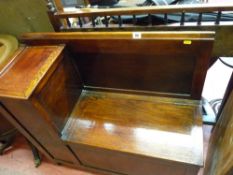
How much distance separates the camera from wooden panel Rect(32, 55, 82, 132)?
848mm

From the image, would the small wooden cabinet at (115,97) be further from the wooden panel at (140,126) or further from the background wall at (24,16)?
the background wall at (24,16)

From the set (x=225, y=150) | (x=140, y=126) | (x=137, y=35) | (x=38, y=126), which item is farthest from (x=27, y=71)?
(x=225, y=150)

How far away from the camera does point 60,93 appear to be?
0.96 meters

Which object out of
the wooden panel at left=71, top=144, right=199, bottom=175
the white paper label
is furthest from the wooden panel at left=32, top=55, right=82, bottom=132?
the white paper label

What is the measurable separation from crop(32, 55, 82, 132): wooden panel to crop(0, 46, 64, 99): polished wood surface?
5 centimetres

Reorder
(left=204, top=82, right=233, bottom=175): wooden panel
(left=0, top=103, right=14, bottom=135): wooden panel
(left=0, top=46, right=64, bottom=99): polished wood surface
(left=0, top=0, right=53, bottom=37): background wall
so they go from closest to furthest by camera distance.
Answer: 1. (left=204, top=82, right=233, bottom=175): wooden panel
2. (left=0, top=46, right=64, bottom=99): polished wood surface
3. (left=0, top=0, right=53, bottom=37): background wall
4. (left=0, top=103, right=14, bottom=135): wooden panel

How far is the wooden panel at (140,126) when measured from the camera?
2.99 feet

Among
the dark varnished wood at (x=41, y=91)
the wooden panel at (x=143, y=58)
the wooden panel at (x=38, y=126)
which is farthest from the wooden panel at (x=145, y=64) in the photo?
the wooden panel at (x=38, y=126)

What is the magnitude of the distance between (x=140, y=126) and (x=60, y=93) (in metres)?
0.46

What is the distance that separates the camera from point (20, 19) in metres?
1.29

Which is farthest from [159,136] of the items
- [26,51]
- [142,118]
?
[26,51]

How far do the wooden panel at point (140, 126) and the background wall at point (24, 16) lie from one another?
59 cm

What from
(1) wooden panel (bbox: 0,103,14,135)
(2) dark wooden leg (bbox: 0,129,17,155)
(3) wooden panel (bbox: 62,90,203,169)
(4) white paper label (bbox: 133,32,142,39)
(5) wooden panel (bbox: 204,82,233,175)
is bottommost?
(2) dark wooden leg (bbox: 0,129,17,155)

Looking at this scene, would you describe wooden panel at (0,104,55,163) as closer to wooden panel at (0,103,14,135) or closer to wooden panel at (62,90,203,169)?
wooden panel at (62,90,203,169)
